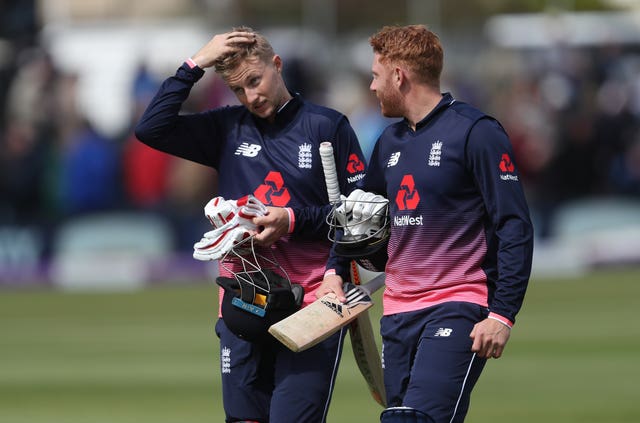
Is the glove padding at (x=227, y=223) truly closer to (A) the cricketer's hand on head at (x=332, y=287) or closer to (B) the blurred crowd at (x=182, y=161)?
(A) the cricketer's hand on head at (x=332, y=287)

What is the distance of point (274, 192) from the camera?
295 inches

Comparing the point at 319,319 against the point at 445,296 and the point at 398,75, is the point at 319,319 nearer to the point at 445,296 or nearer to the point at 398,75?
the point at 445,296

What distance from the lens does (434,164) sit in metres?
6.83

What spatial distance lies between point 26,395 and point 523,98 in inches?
471

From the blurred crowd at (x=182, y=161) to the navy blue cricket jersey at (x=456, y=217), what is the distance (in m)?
14.2

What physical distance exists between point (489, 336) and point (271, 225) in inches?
52.0

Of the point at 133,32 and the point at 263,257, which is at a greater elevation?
the point at 263,257

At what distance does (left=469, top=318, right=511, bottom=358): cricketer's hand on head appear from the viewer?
6.52 meters

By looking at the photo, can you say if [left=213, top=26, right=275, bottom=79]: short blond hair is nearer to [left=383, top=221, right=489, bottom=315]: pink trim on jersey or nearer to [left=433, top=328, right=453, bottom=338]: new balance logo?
[left=383, top=221, right=489, bottom=315]: pink trim on jersey

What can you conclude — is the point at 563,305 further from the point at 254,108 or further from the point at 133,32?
the point at 133,32

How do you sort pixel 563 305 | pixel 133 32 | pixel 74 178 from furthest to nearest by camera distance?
pixel 133 32 < pixel 74 178 < pixel 563 305

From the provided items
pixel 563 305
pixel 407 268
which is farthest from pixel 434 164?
pixel 563 305

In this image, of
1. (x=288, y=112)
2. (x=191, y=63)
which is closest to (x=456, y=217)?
(x=288, y=112)

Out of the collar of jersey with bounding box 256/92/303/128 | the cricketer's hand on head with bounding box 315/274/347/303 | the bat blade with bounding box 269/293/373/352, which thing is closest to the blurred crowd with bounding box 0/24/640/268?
the collar of jersey with bounding box 256/92/303/128
